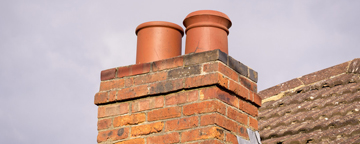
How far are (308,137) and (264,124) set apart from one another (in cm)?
94

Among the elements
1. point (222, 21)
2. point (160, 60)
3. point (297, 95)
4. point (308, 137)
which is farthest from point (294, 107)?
point (160, 60)

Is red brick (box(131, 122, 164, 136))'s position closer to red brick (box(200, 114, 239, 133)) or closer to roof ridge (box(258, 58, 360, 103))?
red brick (box(200, 114, 239, 133))

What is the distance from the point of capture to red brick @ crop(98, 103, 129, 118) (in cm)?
333

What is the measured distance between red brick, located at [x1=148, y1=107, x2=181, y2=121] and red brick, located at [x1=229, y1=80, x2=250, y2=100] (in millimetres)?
376

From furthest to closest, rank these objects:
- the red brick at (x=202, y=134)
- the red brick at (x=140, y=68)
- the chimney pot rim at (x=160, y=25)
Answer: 1. the chimney pot rim at (x=160, y=25)
2. the red brick at (x=140, y=68)
3. the red brick at (x=202, y=134)

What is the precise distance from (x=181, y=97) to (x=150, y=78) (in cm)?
29

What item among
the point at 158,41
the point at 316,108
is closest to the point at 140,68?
the point at 158,41

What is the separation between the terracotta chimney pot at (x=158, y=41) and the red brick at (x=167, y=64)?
18 cm

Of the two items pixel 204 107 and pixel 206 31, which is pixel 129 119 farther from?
pixel 206 31

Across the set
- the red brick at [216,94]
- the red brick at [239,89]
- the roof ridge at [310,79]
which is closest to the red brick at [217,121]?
the red brick at [216,94]

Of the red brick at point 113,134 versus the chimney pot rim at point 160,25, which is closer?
the red brick at point 113,134

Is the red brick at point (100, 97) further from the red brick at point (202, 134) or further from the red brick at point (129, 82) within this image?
the red brick at point (202, 134)

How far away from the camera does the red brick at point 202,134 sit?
2.93 metres

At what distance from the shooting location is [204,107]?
9.89ft
